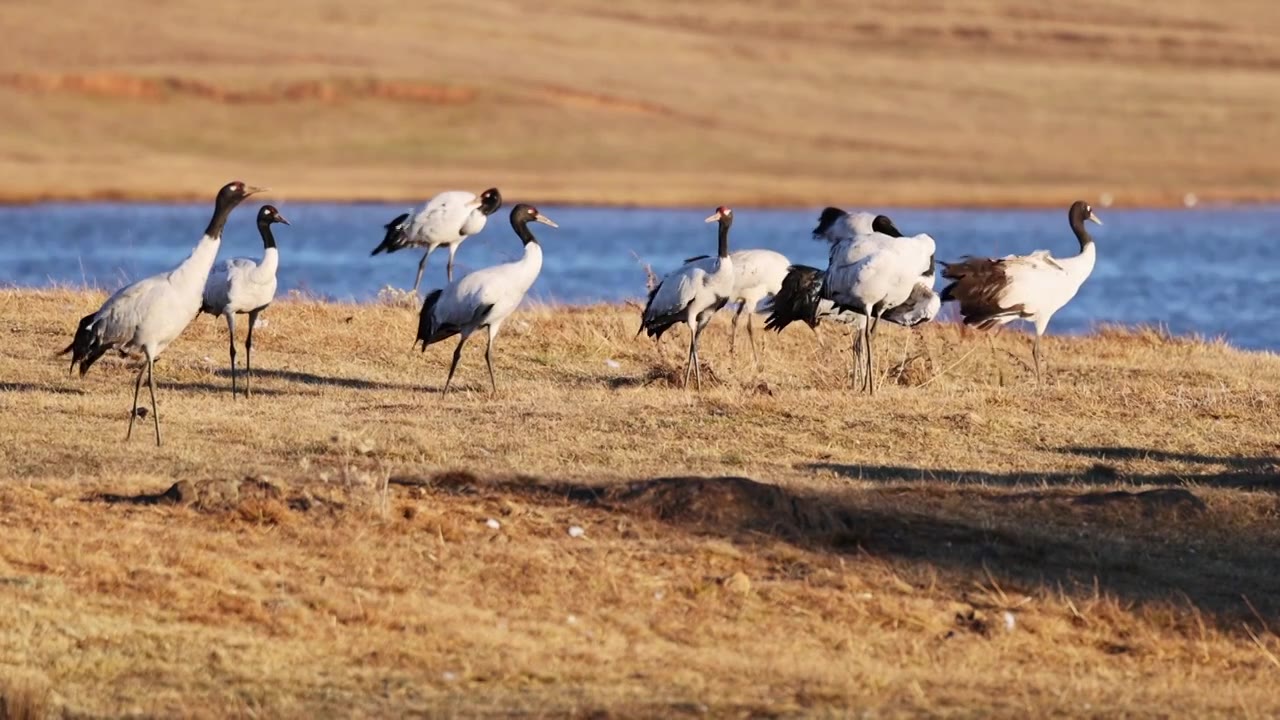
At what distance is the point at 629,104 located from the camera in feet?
211

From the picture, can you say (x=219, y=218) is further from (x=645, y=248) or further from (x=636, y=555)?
(x=645, y=248)

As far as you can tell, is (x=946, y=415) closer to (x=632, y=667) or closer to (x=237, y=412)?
(x=237, y=412)

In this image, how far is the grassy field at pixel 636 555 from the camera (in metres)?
8.32

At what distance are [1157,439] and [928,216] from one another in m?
36.5

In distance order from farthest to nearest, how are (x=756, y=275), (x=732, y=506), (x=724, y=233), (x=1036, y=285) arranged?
(x=756, y=275), (x=1036, y=285), (x=724, y=233), (x=732, y=506)

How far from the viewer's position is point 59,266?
1328 inches

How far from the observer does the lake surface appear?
31.1 meters

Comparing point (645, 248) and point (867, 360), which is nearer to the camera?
point (867, 360)

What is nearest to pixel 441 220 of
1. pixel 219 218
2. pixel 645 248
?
pixel 219 218

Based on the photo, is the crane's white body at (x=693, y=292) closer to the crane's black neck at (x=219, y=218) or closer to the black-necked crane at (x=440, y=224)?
the black-necked crane at (x=440, y=224)

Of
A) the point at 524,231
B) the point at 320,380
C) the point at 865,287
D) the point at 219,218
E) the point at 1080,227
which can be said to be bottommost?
the point at 320,380

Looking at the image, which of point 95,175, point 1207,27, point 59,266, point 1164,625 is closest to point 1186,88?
point 1207,27

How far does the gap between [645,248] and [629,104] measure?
83.2 ft

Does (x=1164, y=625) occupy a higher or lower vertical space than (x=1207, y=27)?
lower
